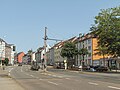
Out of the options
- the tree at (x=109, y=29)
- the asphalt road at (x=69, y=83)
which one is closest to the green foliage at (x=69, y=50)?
the tree at (x=109, y=29)

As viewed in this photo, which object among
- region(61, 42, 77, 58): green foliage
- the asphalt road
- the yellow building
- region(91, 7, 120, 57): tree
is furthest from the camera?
region(61, 42, 77, 58): green foliage

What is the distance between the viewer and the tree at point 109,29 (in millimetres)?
63719

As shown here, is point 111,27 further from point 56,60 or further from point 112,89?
point 56,60

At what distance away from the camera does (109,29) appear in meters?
64.9

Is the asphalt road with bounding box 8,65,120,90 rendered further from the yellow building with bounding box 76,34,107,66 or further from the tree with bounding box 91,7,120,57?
the yellow building with bounding box 76,34,107,66

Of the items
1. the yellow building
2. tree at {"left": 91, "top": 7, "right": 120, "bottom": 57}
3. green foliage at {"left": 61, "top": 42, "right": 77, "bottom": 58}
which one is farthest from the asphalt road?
green foliage at {"left": 61, "top": 42, "right": 77, "bottom": 58}

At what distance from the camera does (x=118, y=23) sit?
63094mm

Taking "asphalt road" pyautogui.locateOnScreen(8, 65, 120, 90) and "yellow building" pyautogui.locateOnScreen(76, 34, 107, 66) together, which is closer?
"asphalt road" pyautogui.locateOnScreen(8, 65, 120, 90)

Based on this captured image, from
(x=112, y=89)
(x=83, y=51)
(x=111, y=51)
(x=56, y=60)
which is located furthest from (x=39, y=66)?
(x=56, y=60)

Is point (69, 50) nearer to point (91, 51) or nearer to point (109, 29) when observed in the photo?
point (91, 51)

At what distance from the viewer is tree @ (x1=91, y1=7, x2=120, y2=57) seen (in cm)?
6372

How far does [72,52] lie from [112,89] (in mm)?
86802

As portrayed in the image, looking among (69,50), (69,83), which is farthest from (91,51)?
(69,83)

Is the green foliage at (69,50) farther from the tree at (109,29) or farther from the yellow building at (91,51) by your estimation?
the tree at (109,29)
